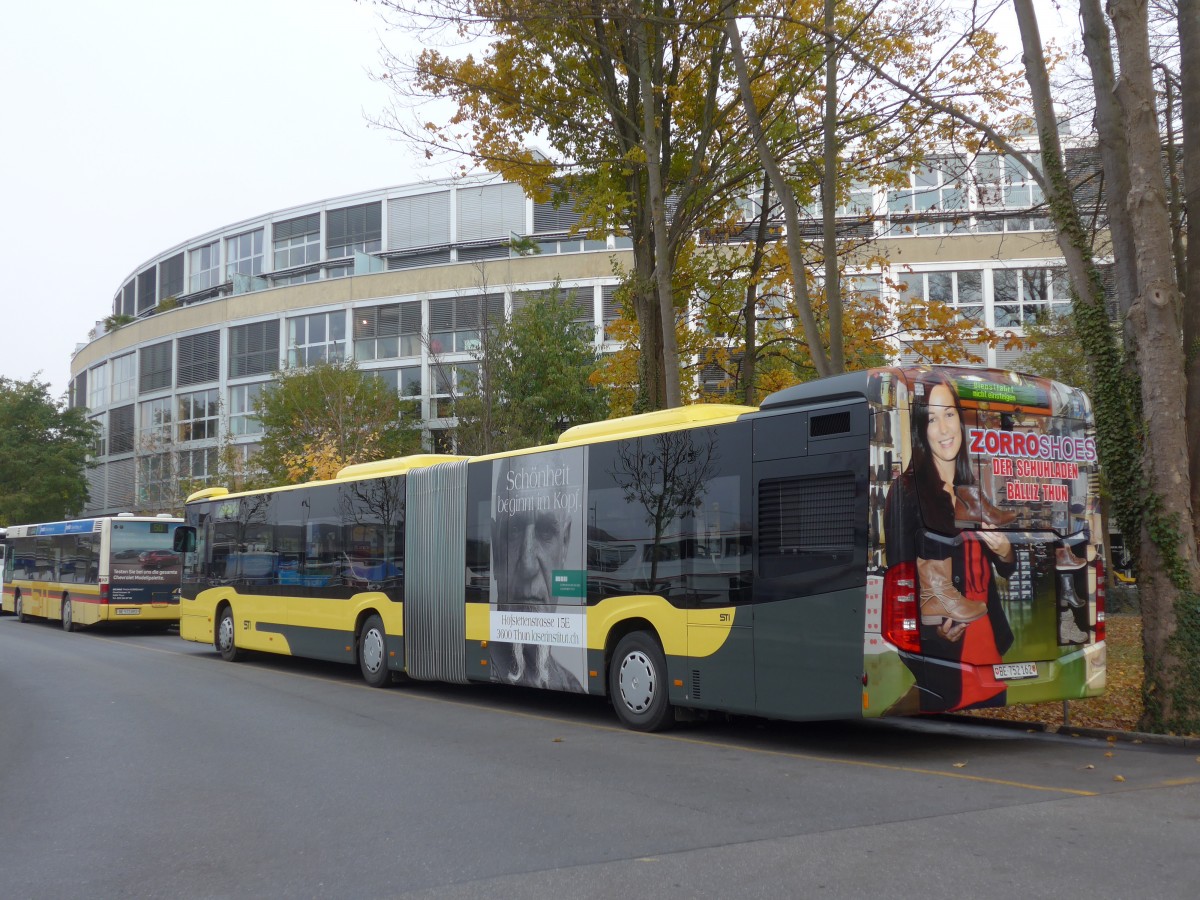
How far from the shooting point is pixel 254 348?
2090 inches

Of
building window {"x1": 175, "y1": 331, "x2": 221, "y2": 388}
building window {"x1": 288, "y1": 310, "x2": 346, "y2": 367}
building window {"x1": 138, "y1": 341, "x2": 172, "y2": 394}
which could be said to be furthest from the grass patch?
building window {"x1": 138, "y1": 341, "x2": 172, "y2": 394}

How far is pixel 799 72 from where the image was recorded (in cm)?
1738

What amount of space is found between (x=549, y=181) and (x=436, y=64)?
304 centimetres

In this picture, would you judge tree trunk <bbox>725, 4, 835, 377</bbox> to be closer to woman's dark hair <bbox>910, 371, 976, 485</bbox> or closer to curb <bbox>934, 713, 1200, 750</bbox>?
curb <bbox>934, 713, 1200, 750</bbox>

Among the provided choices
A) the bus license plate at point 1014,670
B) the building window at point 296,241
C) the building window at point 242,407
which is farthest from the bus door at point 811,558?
the building window at point 296,241

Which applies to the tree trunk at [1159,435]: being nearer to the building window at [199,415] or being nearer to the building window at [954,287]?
the building window at [954,287]

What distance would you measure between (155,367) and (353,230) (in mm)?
13613

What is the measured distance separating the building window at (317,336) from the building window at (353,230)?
392 cm

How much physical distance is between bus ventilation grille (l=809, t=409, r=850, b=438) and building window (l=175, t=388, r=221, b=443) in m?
47.9

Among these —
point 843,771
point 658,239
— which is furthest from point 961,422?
point 658,239

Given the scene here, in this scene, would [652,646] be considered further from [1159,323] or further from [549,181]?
[549,181]

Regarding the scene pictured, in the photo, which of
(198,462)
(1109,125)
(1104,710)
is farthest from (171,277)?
(1104,710)

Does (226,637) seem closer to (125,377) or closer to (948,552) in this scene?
(948,552)

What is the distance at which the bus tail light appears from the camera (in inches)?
351
